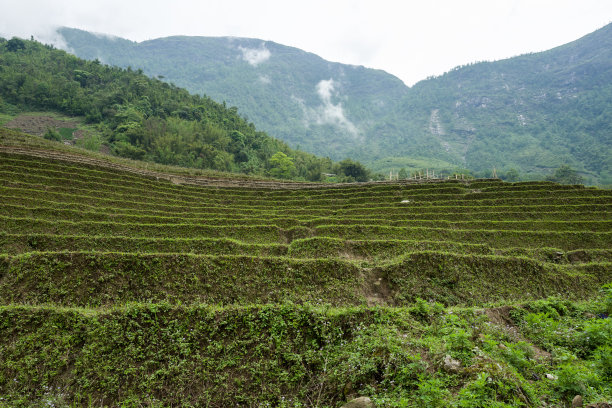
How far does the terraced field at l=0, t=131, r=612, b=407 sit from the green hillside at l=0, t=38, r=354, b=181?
34.1 m

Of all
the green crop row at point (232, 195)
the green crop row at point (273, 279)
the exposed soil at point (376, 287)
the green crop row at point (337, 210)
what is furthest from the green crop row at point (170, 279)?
the green crop row at point (232, 195)

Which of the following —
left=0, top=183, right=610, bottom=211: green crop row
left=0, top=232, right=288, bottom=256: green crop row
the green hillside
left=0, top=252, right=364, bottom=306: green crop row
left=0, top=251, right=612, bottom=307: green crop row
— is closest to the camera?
left=0, top=252, right=364, bottom=306: green crop row

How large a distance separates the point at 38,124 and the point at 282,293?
2835 inches

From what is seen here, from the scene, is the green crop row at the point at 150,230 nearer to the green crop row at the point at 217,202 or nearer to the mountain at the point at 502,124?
the green crop row at the point at 217,202

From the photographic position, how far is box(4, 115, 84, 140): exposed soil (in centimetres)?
5203

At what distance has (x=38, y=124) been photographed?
183 feet

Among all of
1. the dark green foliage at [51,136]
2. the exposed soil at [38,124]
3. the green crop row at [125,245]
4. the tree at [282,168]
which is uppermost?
the exposed soil at [38,124]

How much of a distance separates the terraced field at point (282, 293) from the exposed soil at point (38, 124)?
36.4 meters

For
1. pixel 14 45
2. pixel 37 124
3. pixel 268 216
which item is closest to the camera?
pixel 268 216

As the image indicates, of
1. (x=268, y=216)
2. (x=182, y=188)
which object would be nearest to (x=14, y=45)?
(x=182, y=188)

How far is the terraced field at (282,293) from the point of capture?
5.74 m

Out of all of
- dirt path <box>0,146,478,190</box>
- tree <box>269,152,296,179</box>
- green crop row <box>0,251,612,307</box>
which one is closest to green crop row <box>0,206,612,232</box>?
green crop row <box>0,251,612,307</box>

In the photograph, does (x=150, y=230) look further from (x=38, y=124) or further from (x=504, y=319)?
(x=38, y=124)

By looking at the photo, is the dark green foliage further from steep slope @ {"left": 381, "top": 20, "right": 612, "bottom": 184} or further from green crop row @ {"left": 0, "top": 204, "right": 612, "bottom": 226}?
steep slope @ {"left": 381, "top": 20, "right": 612, "bottom": 184}
